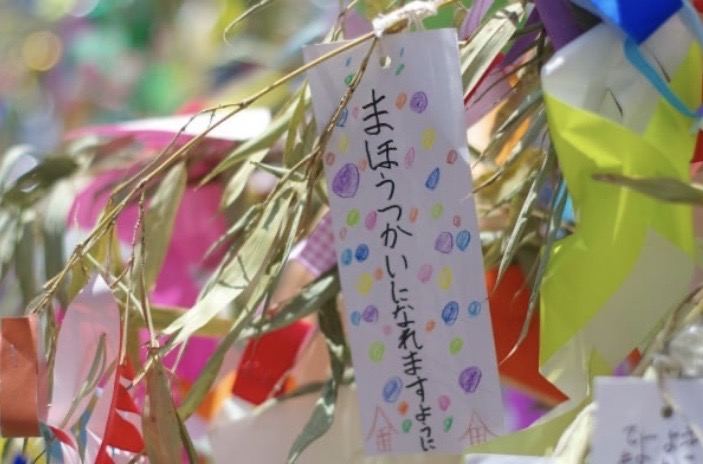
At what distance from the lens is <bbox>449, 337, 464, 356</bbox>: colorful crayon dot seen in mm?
511

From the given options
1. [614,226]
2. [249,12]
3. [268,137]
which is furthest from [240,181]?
[614,226]

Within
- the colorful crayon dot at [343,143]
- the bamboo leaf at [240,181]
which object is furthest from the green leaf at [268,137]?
the colorful crayon dot at [343,143]

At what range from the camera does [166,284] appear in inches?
37.1

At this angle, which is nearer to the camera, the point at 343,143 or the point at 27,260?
the point at 343,143

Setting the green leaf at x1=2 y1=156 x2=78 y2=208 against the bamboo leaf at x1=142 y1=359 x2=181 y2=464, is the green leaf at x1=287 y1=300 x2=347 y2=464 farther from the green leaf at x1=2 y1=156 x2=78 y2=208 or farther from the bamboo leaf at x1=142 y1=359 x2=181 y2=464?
the green leaf at x1=2 y1=156 x2=78 y2=208

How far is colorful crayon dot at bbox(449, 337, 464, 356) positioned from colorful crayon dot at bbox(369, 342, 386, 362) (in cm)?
3

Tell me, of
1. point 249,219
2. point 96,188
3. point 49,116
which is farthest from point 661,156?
point 49,116

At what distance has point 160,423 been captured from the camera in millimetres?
474

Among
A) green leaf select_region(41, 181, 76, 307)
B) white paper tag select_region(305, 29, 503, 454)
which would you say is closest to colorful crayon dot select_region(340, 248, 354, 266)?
white paper tag select_region(305, 29, 503, 454)

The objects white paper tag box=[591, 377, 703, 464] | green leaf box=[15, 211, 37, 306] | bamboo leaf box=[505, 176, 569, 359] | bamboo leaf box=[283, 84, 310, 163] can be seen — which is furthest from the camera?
green leaf box=[15, 211, 37, 306]

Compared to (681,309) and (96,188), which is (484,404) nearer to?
(681,309)

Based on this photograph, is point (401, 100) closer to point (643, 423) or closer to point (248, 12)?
point (248, 12)

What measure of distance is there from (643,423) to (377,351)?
0.53 feet

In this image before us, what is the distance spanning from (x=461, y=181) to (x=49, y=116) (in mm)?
1261
